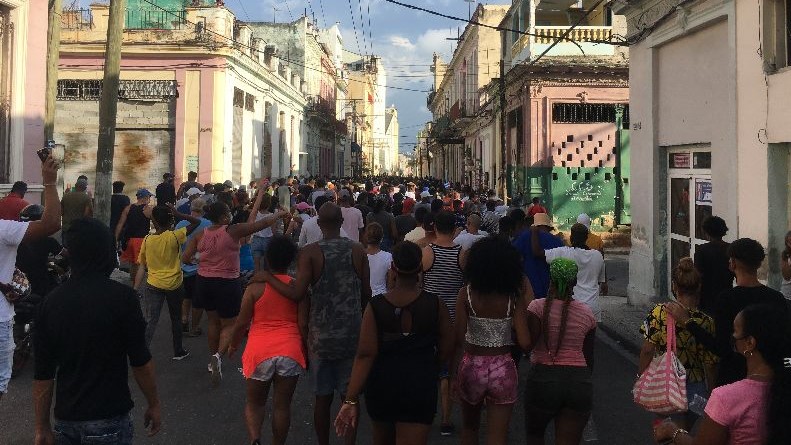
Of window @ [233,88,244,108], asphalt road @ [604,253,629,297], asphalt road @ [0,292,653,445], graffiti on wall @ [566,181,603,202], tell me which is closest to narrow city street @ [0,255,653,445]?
asphalt road @ [0,292,653,445]

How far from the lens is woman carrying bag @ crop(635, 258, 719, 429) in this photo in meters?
4.16

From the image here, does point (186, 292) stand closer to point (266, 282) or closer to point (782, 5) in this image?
point (266, 282)

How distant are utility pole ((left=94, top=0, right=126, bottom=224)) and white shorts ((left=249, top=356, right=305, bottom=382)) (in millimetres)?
7975

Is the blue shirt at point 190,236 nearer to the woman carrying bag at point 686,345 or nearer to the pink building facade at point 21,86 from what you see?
the woman carrying bag at point 686,345

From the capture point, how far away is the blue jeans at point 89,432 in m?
3.08

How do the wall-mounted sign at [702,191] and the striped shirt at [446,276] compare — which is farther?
the wall-mounted sign at [702,191]

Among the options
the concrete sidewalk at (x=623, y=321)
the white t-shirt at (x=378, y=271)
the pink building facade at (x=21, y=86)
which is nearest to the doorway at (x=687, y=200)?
the concrete sidewalk at (x=623, y=321)

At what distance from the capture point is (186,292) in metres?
8.82

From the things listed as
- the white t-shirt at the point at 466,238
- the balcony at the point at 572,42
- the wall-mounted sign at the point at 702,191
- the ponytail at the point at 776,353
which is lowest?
the ponytail at the point at 776,353

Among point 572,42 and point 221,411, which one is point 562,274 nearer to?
point 221,411

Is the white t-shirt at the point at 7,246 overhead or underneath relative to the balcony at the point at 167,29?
underneath

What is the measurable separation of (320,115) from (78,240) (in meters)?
42.9

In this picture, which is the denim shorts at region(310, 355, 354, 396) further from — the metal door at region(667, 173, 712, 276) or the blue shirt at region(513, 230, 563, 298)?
the metal door at region(667, 173, 712, 276)

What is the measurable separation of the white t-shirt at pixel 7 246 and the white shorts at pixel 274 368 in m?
1.62
